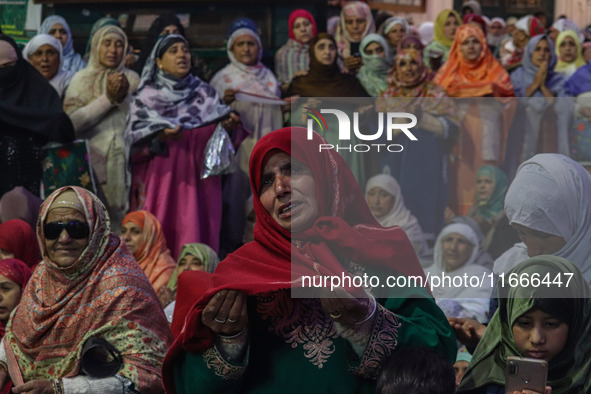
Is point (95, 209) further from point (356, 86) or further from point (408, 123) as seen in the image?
point (356, 86)

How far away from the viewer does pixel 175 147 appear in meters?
7.04

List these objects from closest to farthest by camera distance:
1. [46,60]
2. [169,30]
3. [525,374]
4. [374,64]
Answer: [525,374], [46,60], [169,30], [374,64]

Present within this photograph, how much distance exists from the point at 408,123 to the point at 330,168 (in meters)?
0.39

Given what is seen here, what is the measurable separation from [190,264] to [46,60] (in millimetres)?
2470

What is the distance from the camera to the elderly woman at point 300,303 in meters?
2.96

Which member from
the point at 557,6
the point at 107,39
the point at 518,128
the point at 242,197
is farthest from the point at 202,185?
the point at 557,6

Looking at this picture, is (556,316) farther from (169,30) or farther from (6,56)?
(169,30)

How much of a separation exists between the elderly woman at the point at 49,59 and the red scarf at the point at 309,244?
15.6 feet

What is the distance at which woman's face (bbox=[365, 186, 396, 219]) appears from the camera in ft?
11.1

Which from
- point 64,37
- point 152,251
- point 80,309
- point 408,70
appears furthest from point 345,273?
point 64,37

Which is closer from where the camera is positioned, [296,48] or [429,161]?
[429,161]

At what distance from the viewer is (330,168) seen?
3111 mm

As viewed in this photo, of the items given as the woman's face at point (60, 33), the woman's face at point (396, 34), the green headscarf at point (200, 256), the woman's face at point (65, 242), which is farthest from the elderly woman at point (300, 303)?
the woman's face at point (396, 34)

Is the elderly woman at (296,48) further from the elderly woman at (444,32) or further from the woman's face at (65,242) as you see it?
the woman's face at (65,242)
